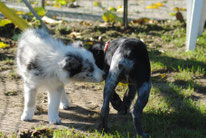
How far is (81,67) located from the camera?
3.90 meters

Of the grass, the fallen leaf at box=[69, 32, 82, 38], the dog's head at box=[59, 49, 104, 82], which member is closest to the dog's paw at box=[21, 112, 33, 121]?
the grass

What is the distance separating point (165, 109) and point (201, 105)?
53 cm

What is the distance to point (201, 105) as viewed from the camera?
175 inches

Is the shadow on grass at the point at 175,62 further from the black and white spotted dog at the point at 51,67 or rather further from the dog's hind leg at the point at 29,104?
the dog's hind leg at the point at 29,104

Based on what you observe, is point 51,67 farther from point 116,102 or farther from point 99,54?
point 116,102

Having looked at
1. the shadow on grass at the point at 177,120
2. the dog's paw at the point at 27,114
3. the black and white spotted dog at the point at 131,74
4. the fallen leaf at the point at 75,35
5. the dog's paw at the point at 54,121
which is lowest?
the shadow on grass at the point at 177,120

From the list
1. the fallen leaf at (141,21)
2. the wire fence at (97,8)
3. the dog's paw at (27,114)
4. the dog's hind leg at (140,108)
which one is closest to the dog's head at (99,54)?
the dog's hind leg at (140,108)

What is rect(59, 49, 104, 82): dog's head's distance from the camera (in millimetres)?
3719

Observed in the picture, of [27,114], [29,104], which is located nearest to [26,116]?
[27,114]

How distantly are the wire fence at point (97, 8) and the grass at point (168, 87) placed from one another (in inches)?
59.9

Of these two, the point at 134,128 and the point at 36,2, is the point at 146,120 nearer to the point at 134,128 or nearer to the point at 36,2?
the point at 134,128

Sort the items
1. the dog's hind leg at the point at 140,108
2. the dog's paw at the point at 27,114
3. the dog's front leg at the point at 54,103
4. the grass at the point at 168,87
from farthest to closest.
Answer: the dog's paw at the point at 27,114 < the dog's front leg at the point at 54,103 < the grass at the point at 168,87 < the dog's hind leg at the point at 140,108

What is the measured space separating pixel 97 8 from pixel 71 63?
24.5ft

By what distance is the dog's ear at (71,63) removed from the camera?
369 centimetres
